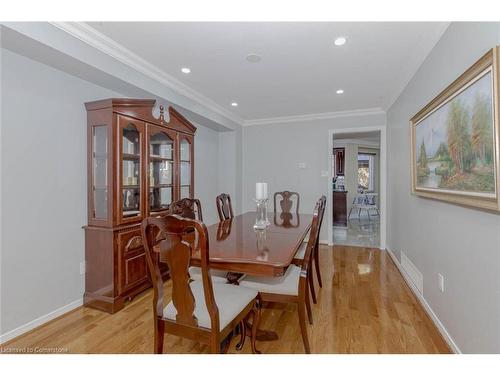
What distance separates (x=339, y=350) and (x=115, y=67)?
2924 millimetres

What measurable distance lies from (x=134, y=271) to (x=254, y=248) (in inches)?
57.5

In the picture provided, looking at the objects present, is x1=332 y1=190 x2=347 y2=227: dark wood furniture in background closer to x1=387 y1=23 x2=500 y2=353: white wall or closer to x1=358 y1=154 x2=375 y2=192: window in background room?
x1=358 y1=154 x2=375 y2=192: window in background room

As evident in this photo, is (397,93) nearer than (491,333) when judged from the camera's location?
No

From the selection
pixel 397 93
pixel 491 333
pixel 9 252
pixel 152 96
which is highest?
pixel 397 93

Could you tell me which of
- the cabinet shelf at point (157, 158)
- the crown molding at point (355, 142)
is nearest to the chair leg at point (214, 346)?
the cabinet shelf at point (157, 158)

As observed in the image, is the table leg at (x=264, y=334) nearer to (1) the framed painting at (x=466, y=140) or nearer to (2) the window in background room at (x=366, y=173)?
(1) the framed painting at (x=466, y=140)

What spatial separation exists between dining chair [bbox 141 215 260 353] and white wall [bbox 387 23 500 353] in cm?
133

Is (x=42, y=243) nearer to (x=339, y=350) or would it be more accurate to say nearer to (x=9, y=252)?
(x=9, y=252)

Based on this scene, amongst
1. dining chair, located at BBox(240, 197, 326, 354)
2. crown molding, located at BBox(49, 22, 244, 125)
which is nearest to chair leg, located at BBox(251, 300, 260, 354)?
dining chair, located at BBox(240, 197, 326, 354)

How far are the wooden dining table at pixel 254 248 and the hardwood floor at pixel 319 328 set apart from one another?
27.5 inches

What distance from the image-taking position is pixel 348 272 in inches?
125
